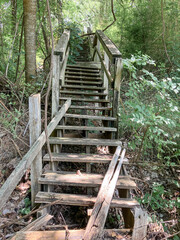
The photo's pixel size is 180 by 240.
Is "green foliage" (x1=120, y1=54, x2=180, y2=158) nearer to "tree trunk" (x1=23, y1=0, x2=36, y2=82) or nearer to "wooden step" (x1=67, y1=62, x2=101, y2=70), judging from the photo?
"wooden step" (x1=67, y1=62, x2=101, y2=70)

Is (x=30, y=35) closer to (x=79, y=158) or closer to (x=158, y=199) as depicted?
(x=79, y=158)

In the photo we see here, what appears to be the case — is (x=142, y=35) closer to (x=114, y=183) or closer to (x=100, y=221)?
(x=114, y=183)

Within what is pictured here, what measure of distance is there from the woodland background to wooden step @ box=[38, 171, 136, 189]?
1.78 feet

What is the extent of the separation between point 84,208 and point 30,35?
3.70 meters

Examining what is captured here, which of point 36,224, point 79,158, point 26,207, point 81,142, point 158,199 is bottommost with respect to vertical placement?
point 158,199

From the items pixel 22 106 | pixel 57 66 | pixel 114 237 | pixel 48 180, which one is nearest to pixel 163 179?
pixel 114 237

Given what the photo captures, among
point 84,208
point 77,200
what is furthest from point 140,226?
point 84,208

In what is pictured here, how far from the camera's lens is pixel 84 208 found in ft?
7.93

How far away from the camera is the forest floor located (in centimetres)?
199

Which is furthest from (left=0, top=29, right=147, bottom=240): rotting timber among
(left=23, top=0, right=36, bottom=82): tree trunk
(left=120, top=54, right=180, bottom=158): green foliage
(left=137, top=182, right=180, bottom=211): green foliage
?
(left=23, top=0, right=36, bottom=82): tree trunk

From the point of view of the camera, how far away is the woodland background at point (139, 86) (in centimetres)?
273

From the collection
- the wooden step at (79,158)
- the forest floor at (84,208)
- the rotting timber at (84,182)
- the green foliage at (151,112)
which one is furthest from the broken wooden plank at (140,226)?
the green foliage at (151,112)

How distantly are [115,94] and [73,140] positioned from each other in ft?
3.84

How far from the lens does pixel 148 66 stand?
6555 mm
